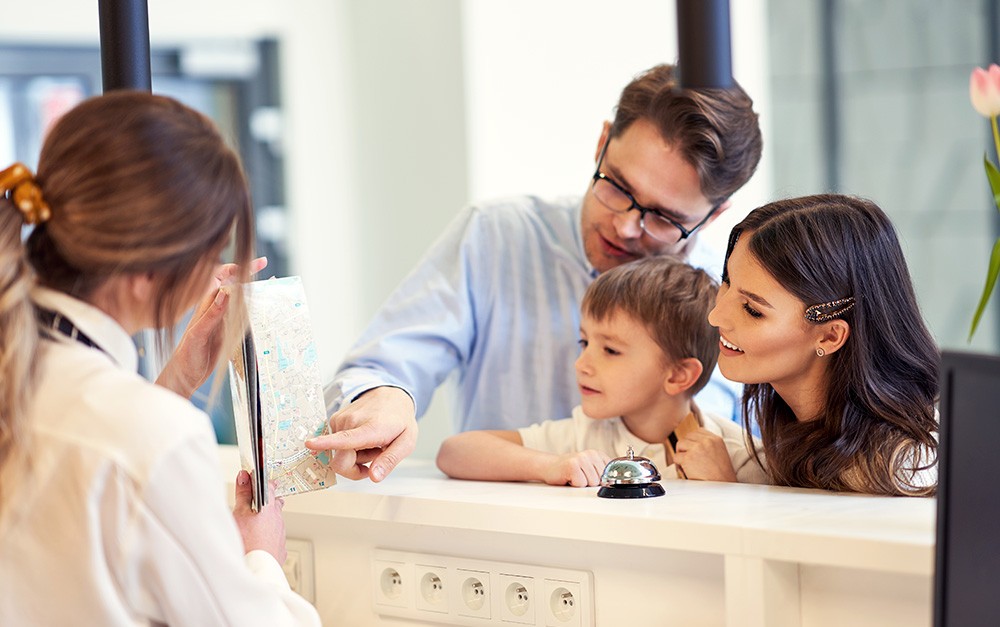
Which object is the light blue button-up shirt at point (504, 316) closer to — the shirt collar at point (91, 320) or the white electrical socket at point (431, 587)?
the white electrical socket at point (431, 587)

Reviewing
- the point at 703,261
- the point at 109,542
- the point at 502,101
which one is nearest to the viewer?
the point at 109,542

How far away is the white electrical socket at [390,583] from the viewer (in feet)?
4.99

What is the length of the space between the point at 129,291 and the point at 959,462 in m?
0.73

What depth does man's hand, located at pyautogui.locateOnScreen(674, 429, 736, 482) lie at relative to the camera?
5.55ft

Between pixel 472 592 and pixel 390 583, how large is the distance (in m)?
0.13

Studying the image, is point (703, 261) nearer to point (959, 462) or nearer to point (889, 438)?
point (889, 438)

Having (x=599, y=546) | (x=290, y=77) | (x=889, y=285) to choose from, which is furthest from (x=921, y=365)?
(x=290, y=77)

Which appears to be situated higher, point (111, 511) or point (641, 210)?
point (641, 210)

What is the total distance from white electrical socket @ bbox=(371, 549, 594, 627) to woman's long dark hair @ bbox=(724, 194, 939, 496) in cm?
35

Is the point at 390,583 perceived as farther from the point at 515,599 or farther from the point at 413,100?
the point at 413,100

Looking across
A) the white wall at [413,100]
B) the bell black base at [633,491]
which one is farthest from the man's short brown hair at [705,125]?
the white wall at [413,100]

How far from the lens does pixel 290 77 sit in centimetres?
513

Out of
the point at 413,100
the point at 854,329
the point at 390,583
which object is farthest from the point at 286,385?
the point at 413,100

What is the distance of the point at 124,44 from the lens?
1.48 metres
